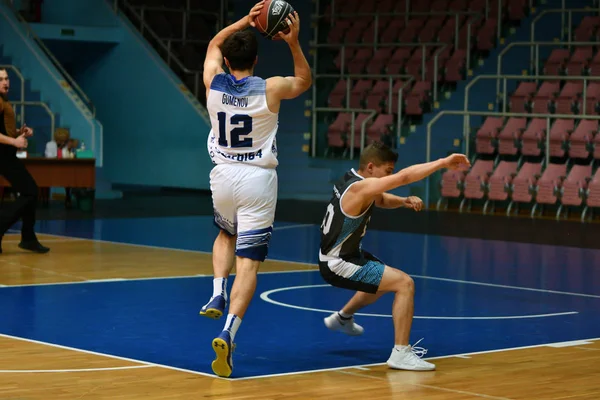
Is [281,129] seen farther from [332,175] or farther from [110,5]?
[110,5]

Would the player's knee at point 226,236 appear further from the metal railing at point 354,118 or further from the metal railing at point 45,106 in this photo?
the metal railing at point 45,106

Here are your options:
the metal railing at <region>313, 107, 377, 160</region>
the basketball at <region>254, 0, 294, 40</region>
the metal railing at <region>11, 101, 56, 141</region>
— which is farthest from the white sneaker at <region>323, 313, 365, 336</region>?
the metal railing at <region>11, 101, 56, 141</region>

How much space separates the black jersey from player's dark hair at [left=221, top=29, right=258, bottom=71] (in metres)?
0.95

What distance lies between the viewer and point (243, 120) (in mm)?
6809

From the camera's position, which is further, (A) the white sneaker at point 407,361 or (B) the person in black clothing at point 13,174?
(B) the person in black clothing at point 13,174

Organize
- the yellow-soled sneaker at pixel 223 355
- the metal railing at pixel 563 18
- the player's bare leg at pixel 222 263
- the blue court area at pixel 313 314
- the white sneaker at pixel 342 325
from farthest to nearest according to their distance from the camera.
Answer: the metal railing at pixel 563 18
the white sneaker at pixel 342 325
the blue court area at pixel 313 314
the player's bare leg at pixel 222 263
the yellow-soled sneaker at pixel 223 355

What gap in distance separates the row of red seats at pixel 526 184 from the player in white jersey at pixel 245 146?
12.3 metres

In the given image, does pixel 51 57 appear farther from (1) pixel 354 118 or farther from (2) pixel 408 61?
(2) pixel 408 61

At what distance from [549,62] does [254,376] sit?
15.5m

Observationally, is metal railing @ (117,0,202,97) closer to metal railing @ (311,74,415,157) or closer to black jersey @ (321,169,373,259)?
metal railing @ (311,74,415,157)

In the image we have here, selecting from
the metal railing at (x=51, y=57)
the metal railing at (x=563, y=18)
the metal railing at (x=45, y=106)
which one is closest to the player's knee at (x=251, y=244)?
the metal railing at (x=45, y=106)

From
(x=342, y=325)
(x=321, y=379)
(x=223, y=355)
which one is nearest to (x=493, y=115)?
(x=342, y=325)

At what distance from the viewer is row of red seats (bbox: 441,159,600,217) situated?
1864 centimetres

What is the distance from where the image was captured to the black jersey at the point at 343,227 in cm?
724
